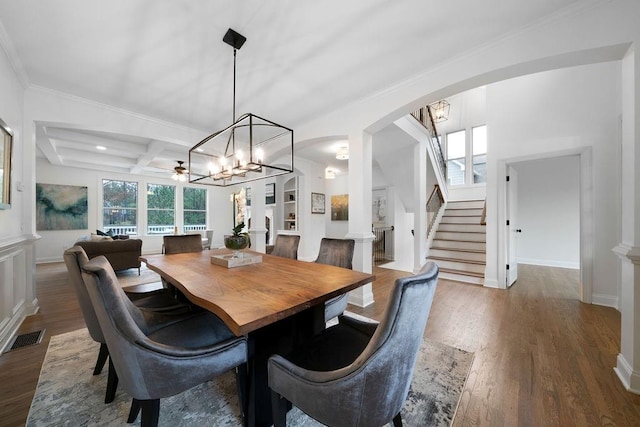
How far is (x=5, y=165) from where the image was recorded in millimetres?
2119

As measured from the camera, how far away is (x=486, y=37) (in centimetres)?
200

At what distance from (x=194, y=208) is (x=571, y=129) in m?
9.52

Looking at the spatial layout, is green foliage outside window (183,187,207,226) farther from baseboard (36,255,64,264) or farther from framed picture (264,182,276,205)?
baseboard (36,255,64,264)

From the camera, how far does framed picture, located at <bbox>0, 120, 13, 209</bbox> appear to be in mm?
2033

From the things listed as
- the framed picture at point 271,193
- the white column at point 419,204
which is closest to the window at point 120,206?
the framed picture at point 271,193

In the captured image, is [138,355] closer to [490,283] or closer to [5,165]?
[5,165]

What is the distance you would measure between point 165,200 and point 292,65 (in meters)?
7.46

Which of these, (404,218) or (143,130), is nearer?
(143,130)

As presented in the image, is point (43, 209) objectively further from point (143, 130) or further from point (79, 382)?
point (79, 382)

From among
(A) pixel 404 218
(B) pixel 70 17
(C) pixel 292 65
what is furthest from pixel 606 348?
(B) pixel 70 17

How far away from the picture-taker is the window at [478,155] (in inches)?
263

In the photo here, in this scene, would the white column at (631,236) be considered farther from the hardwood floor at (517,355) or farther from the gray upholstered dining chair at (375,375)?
the gray upholstered dining chair at (375,375)

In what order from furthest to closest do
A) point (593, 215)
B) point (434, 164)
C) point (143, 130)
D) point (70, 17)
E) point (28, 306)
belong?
1. point (434, 164)
2. point (143, 130)
3. point (593, 215)
4. point (28, 306)
5. point (70, 17)

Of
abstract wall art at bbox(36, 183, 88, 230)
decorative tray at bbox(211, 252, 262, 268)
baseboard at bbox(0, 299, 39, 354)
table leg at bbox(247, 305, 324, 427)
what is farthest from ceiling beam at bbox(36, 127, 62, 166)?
table leg at bbox(247, 305, 324, 427)
